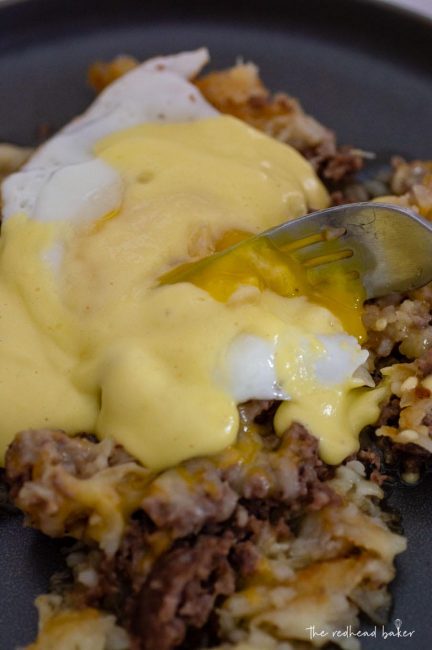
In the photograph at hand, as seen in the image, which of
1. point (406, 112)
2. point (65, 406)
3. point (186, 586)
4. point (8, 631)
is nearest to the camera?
point (186, 586)

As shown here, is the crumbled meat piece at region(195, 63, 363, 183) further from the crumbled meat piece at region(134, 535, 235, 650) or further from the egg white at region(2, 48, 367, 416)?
the crumbled meat piece at region(134, 535, 235, 650)

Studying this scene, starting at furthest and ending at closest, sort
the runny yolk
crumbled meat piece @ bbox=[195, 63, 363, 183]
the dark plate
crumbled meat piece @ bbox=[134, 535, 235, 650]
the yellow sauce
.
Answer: the dark plate, crumbled meat piece @ bbox=[195, 63, 363, 183], the runny yolk, the yellow sauce, crumbled meat piece @ bbox=[134, 535, 235, 650]

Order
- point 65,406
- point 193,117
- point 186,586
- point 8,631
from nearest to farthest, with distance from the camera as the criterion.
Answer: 1. point 186,586
2. point 8,631
3. point 65,406
4. point 193,117

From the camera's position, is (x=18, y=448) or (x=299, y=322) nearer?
(x=18, y=448)

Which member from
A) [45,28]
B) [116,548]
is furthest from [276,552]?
[45,28]

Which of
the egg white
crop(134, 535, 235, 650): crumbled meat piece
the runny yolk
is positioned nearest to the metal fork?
the runny yolk

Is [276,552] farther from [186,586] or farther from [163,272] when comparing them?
[163,272]
